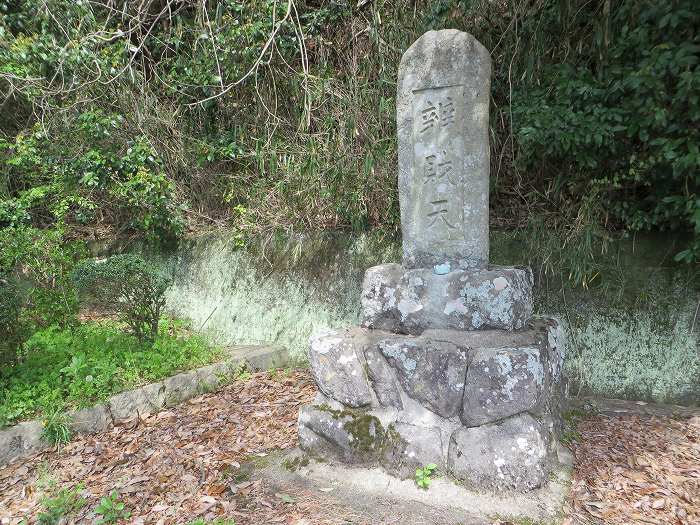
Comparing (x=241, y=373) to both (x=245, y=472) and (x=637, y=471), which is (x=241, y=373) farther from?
(x=637, y=471)

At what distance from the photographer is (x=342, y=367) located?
2.87 metres

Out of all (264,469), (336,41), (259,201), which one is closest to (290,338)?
(259,201)

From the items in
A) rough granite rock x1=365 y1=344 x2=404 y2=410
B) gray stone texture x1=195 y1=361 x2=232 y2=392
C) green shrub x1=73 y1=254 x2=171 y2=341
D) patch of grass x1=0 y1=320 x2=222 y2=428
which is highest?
green shrub x1=73 y1=254 x2=171 y2=341

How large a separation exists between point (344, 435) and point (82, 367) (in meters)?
2.41

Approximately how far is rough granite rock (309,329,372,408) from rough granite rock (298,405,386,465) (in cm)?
9

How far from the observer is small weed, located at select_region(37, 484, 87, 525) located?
8.26 feet

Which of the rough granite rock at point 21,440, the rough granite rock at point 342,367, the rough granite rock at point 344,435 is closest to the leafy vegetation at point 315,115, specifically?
the rough granite rock at point 342,367

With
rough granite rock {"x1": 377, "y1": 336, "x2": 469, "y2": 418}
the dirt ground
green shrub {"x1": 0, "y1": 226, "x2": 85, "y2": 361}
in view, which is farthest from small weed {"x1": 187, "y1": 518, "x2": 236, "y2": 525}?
green shrub {"x1": 0, "y1": 226, "x2": 85, "y2": 361}

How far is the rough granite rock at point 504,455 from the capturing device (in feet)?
7.99

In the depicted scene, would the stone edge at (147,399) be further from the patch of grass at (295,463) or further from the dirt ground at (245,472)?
the patch of grass at (295,463)

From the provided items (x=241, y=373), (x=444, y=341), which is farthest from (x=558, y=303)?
(x=241, y=373)

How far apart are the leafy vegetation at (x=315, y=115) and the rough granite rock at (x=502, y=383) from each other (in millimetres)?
1580

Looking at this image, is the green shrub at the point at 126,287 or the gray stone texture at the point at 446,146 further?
the green shrub at the point at 126,287

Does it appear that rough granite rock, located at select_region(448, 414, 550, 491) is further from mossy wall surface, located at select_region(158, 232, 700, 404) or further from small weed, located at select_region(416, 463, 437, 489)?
mossy wall surface, located at select_region(158, 232, 700, 404)
